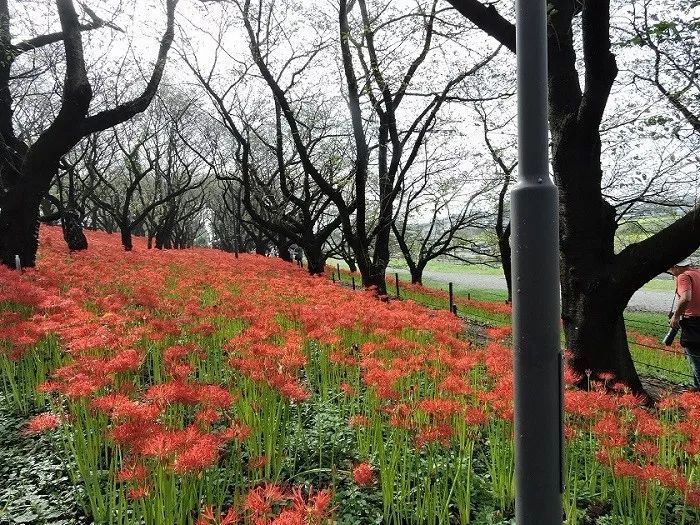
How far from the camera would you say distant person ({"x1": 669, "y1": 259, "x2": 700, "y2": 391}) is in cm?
669

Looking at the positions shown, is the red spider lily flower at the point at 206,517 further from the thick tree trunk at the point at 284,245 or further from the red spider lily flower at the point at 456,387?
the thick tree trunk at the point at 284,245

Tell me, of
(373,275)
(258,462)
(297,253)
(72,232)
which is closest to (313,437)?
(258,462)

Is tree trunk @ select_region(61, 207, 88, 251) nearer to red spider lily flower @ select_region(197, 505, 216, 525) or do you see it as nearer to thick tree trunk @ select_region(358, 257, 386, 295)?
thick tree trunk @ select_region(358, 257, 386, 295)

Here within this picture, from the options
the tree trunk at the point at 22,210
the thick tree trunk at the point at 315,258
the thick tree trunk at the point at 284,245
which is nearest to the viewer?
the tree trunk at the point at 22,210

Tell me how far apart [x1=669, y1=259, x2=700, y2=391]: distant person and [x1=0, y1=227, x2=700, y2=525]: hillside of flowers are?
103 inches

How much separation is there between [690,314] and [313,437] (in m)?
5.89

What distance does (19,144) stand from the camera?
11.8m

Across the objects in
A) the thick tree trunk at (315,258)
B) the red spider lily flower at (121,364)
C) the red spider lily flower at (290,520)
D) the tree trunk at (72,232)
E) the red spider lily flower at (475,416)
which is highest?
the tree trunk at (72,232)

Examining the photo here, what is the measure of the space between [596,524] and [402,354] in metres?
2.16

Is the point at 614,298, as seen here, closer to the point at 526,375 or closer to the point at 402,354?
the point at 402,354

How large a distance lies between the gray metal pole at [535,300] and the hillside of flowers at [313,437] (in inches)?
32.0

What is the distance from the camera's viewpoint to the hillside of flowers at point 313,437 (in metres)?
2.58

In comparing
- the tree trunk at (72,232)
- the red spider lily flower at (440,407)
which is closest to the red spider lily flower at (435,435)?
the red spider lily flower at (440,407)

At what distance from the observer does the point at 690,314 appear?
22.0 feet
